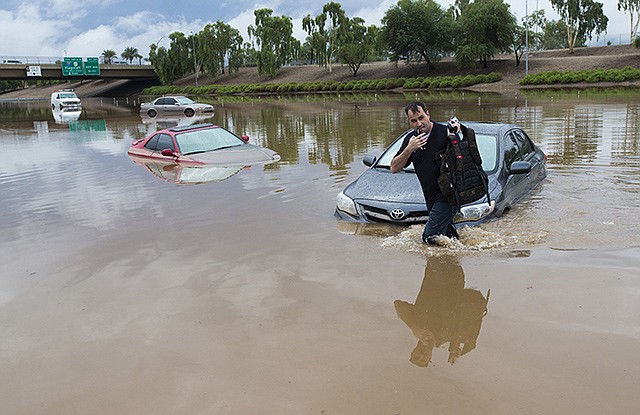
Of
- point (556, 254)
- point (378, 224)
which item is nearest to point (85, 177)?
point (378, 224)

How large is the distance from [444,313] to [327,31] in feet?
264

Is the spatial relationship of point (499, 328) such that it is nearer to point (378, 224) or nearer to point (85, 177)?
point (378, 224)

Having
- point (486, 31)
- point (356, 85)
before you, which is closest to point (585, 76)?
point (486, 31)

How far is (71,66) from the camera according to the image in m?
90.3

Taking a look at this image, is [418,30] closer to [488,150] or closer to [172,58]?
[172,58]

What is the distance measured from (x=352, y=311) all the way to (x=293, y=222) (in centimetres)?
340

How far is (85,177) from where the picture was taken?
44.6ft

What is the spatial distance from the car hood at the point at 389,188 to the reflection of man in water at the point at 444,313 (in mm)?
1577

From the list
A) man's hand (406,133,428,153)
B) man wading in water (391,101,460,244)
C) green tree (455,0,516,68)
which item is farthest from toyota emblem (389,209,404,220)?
green tree (455,0,516,68)

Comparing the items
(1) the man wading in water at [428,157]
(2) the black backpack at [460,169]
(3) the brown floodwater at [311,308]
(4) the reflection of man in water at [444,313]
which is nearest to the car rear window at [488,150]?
(3) the brown floodwater at [311,308]

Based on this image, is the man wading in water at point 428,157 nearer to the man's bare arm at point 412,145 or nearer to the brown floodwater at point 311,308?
the man's bare arm at point 412,145

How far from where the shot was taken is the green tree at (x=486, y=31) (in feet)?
205

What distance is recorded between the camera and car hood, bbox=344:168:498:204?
25.3 feet

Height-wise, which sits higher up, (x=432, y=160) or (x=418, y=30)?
(x=418, y=30)
